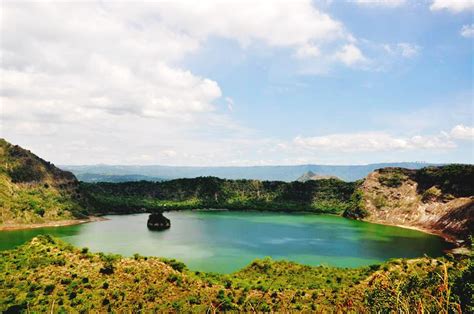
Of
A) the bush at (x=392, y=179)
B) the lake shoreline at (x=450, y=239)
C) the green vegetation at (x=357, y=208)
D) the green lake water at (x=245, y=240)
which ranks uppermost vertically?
the bush at (x=392, y=179)

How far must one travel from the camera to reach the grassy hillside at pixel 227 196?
17583 centimetres

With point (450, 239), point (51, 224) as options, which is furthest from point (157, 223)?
point (450, 239)

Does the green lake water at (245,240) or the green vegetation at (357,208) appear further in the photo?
the green vegetation at (357,208)

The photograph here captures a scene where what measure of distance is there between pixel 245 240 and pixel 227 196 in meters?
94.1

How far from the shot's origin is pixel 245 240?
10012cm

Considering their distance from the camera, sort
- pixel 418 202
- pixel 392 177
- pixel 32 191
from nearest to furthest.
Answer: pixel 32 191, pixel 418 202, pixel 392 177

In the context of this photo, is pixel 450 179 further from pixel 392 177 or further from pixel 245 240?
pixel 245 240

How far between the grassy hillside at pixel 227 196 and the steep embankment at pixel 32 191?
3059 cm

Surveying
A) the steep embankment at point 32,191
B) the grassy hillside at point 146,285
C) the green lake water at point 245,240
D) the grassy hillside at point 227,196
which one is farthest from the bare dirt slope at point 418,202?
the steep embankment at point 32,191

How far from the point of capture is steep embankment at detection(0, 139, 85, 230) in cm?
10900

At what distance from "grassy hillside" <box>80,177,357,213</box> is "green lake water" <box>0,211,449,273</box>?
3551 cm

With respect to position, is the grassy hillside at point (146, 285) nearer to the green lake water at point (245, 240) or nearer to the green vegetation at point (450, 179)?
the green lake water at point (245, 240)

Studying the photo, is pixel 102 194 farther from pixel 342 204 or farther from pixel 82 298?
pixel 82 298

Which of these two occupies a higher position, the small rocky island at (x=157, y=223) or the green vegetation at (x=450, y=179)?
the green vegetation at (x=450, y=179)
